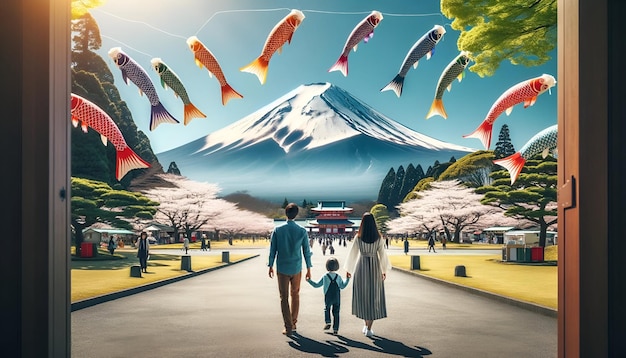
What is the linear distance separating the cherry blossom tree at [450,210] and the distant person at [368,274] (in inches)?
1546

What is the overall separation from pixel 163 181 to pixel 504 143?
108 feet

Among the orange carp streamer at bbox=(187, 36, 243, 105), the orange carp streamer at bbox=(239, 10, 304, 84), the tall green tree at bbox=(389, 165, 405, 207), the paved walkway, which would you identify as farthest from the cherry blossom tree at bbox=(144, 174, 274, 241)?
the orange carp streamer at bbox=(239, 10, 304, 84)

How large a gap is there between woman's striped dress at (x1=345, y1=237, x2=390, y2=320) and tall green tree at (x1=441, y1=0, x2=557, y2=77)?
6.46m

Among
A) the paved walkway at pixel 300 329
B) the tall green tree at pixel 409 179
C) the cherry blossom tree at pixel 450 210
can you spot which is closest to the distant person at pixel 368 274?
the paved walkway at pixel 300 329

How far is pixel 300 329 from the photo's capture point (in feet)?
23.9

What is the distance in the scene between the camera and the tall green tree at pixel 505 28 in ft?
36.4

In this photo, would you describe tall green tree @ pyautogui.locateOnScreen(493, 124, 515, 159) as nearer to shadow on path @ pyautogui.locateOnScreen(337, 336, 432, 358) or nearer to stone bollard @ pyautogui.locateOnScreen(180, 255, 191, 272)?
stone bollard @ pyautogui.locateOnScreen(180, 255, 191, 272)

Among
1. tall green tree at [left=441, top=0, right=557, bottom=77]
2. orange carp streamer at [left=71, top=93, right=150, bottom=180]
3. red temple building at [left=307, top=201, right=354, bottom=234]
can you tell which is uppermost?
tall green tree at [left=441, top=0, right=557, bottom=77]

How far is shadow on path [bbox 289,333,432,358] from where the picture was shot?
18.8 ft

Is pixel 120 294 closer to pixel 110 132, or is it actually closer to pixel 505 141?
pixel 110 132

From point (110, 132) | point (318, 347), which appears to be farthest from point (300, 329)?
point (110, 132)
